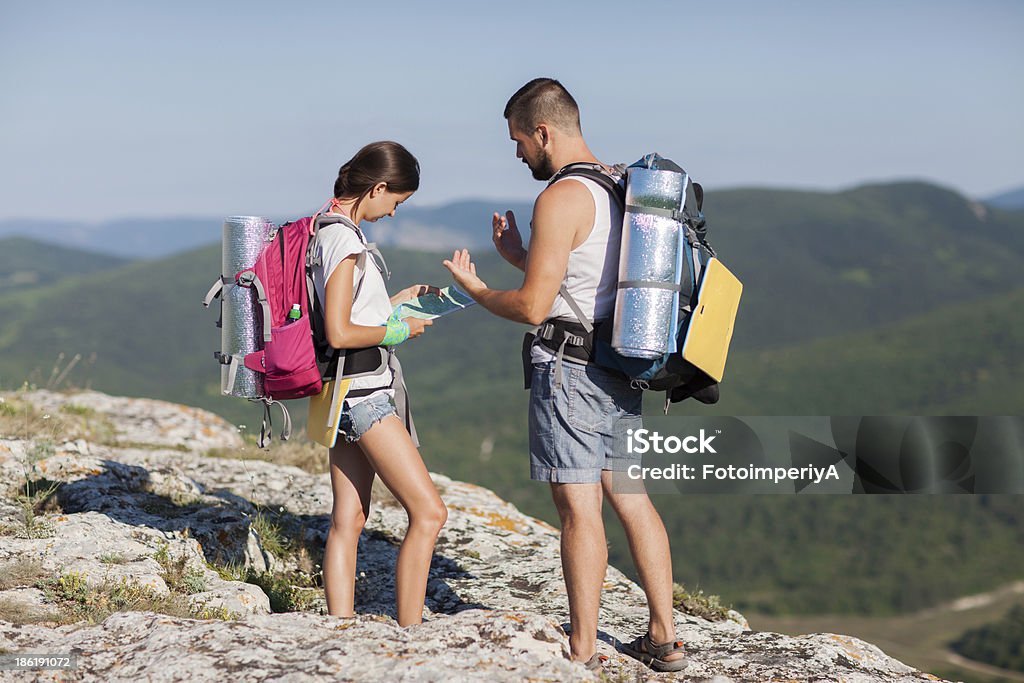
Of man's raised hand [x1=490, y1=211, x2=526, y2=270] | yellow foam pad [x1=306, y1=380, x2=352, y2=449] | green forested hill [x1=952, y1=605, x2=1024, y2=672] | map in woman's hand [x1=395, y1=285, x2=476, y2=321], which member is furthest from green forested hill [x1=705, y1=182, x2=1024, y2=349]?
yellow foam pad [x1=306, y1=380, x2=352, y2=449]

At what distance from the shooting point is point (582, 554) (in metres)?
4.41

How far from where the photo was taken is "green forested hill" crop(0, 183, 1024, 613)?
7431 centimetres

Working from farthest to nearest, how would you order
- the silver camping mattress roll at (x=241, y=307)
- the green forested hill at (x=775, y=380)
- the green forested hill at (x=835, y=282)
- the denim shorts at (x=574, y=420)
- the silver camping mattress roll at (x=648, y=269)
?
A: the green forested hill at (x=835, y=282) → the green forested hill at (x=775, y=380) → the silver camping mattress roll at (x=241, y=307) → the denim shorts at (x=574, y=420) → the silver camping mattress roll at (x=648, y=269)

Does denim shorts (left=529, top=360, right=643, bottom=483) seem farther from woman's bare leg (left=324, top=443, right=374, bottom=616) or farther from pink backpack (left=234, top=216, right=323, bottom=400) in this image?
pink backpack (left=234, top=216, right=323, bottom=400)

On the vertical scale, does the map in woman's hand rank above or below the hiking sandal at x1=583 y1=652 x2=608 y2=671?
above

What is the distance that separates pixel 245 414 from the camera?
83438 millimetres

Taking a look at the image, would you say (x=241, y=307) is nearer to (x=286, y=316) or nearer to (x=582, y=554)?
(x=286, y=316)

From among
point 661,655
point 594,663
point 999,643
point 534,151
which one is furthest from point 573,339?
point 999,643

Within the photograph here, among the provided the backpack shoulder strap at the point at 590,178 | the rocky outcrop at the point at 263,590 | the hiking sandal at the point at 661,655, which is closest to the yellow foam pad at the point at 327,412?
the rocky outcrop at the point at 263,590

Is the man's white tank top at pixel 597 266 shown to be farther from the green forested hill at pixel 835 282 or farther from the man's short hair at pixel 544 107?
the green forested hill at pixel 835 282

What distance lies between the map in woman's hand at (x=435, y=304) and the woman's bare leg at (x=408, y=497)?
0.50 m

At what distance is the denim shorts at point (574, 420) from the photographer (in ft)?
14.3

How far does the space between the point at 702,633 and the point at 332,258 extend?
9.95ft

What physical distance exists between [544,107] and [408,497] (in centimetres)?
185
